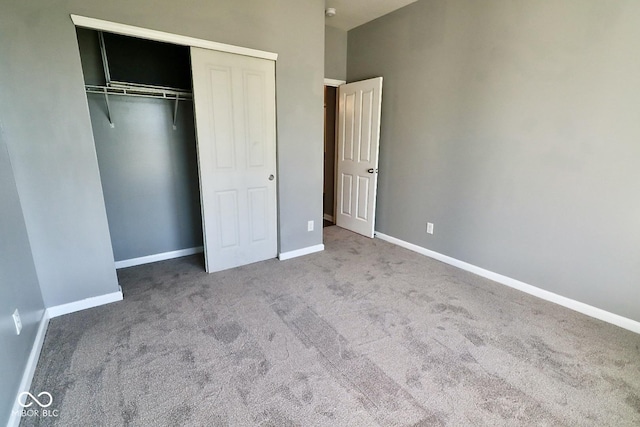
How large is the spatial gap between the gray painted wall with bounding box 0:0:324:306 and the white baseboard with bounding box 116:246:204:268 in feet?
2.47

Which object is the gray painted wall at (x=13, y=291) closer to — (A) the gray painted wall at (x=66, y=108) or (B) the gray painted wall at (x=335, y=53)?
(A) the gray painted wall at (x=66, y=108)

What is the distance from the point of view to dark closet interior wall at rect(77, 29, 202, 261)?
282 cm

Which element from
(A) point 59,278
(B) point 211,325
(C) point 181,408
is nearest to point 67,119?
(A) point 59,278

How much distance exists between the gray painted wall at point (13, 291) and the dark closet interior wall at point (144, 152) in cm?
99

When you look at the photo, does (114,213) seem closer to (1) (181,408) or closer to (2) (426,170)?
(1) (181,408)

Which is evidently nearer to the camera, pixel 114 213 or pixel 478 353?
pixel 478 353

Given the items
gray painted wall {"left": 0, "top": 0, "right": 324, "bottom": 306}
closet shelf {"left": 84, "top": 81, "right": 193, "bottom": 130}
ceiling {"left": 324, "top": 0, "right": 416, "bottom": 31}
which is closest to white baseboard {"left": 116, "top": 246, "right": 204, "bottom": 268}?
gray painted wall {"left": 0, "top": 0, "right": 324, "bottom": 306}

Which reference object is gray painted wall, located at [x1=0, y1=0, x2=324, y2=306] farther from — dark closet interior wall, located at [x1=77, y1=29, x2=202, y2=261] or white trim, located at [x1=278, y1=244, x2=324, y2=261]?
white trim, located at [x1=278, y1=244, x2=324, y2=261]

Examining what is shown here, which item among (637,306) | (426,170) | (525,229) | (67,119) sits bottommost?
(637,306)

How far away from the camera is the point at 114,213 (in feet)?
10.00

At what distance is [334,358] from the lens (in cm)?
187

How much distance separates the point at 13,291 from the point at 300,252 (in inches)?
92.1

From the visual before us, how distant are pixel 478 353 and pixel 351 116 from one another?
3.09 metres

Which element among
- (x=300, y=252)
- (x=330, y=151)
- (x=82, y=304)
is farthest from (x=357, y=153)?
(x=82, y=304)
